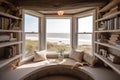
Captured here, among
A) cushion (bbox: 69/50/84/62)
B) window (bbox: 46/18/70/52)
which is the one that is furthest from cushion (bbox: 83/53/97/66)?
window (bbox: 46/18/70/52)

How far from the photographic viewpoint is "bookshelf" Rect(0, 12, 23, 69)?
8.07 ft

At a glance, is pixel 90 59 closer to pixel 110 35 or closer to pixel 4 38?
pixel 110 35

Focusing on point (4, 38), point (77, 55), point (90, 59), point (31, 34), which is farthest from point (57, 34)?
point (4, 38)

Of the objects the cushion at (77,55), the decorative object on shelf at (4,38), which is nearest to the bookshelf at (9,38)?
the decorative object on shelf at (4,38)

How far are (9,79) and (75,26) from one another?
2.93 metres

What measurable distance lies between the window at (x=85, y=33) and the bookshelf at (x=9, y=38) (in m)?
2.09

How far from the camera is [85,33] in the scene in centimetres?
415

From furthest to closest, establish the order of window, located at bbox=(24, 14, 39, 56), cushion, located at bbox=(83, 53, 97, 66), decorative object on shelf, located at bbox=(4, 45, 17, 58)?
window, located at bbox=(24, 14, 39, 56)
cushion, located at bbox=(83, 53, 97, 66)
decorative object on shelf, located at bbox=(4, 45, 17, 58)

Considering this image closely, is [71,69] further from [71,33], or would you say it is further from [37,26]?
[37,26]

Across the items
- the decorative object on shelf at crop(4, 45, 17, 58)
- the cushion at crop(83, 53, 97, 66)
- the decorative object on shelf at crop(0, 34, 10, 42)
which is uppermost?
the decorative object on shelf at crop(0, 34, 10, 42)

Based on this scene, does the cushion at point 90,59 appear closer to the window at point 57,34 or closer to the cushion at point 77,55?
the cushion at point 77,55

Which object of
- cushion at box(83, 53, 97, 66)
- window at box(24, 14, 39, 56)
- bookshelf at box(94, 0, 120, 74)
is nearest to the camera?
bookshelf at box(94, 0, 120, 74)

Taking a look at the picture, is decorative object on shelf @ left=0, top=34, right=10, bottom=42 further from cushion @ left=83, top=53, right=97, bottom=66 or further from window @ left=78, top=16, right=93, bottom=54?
window @ left=78, top=16, right=93, bottom=54

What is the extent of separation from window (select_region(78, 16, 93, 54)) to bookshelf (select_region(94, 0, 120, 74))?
50 centimetres
